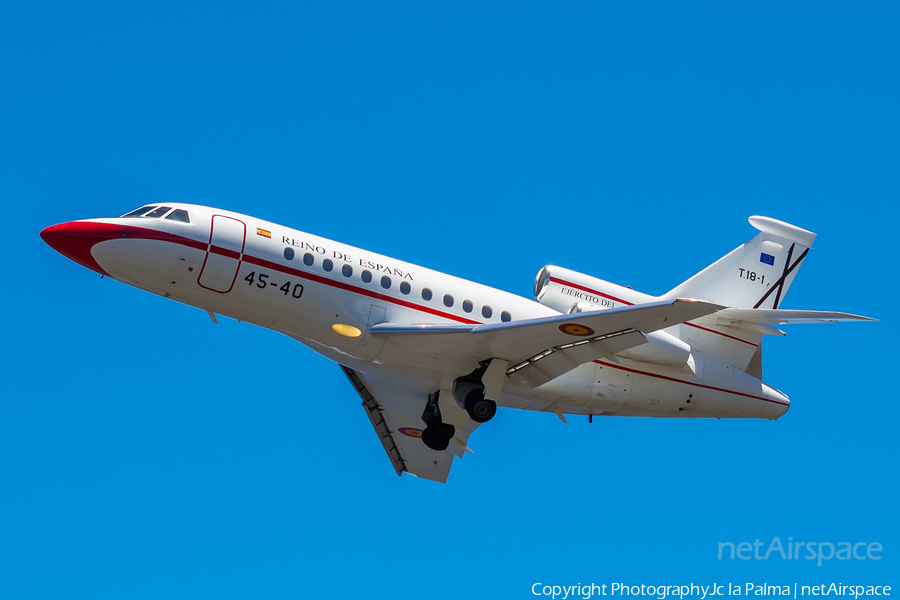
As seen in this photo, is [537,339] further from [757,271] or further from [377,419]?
[757,271]

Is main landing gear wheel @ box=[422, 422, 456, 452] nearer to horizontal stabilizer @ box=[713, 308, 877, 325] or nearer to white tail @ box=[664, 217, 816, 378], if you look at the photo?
white tail @ box=[664, 217, 816, 378]

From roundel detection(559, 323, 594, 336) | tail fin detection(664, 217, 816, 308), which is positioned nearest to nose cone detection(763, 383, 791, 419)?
tail fin detection(664, 217, 816, 308)

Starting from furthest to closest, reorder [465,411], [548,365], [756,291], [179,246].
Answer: [756,291], [465,411], [548,365], [179,246]

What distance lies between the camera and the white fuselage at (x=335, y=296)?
16.0m

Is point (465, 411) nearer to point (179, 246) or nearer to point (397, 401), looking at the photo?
point (397, 401)

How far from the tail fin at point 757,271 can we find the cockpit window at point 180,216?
9.25 metres

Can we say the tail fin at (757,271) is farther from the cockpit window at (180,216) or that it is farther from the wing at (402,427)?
the cockpit window at (180,216)

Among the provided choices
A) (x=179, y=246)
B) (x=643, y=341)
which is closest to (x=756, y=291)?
(x=643, y=341)

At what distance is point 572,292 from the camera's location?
18.2m

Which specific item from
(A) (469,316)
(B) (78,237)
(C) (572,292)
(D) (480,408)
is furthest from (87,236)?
(C) (572,292)

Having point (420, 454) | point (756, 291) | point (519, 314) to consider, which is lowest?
point (420, 454)

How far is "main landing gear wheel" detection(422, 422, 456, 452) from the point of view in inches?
762

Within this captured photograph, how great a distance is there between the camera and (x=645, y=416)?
1895 cm

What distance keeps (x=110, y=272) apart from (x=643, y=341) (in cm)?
843
